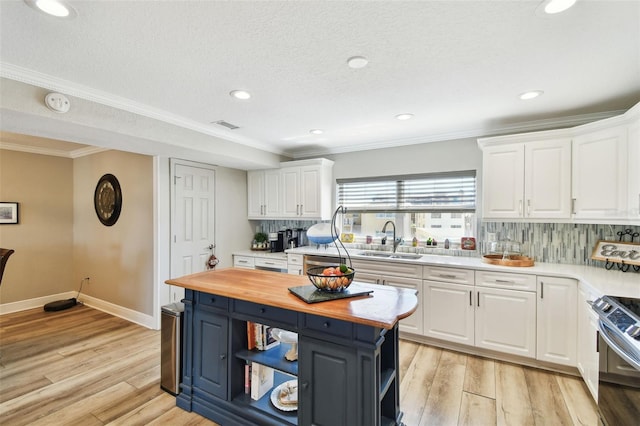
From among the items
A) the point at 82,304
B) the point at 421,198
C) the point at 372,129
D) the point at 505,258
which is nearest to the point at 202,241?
the point at 82,304

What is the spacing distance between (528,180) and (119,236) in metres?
5.28

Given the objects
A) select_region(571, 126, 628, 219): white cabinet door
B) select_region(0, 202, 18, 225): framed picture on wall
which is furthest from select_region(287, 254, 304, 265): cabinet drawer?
select_region(0, 202, 18, 225): framed picture on wall

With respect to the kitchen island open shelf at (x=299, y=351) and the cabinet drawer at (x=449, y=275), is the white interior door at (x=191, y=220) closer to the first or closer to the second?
the kitchen island open shelf at (x=299, y=351)

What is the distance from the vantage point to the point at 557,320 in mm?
2688

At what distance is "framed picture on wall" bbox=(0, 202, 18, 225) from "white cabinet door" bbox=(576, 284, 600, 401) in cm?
Answer: 720

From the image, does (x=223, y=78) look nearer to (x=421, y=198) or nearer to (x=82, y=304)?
(x=421, y=198)

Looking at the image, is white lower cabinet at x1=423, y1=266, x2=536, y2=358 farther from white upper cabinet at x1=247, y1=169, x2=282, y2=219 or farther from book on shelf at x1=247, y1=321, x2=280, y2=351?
white upper cabinet at x1=247, y1=169, x2=282, y2=219

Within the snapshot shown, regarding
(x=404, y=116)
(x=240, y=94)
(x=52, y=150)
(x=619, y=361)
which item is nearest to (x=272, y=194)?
(x=240, y=94)

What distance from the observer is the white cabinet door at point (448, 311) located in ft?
10.1

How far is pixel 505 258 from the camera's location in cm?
324

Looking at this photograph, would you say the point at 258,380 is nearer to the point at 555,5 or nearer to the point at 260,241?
the point at 555,5

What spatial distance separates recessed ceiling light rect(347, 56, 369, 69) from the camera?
1.96 metres

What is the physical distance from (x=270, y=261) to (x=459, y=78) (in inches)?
133

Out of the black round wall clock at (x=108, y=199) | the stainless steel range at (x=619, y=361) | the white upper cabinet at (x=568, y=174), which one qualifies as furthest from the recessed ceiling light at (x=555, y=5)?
the black round wall clock at (x=108, y=199)
